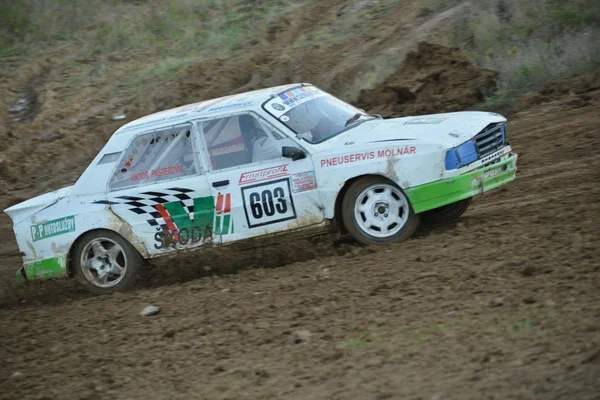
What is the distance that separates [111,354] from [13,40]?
53.0 ft

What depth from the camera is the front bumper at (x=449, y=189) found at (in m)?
6.93

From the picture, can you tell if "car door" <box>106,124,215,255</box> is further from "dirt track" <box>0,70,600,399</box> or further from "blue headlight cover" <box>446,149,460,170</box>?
"blue headlight cover" <box>446,149,460,170</box>

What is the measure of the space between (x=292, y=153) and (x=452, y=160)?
144 centimetres

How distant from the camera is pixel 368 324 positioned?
566 centimetres

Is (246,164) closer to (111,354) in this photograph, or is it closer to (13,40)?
(111,354)

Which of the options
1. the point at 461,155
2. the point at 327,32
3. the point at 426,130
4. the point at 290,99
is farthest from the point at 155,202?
the point at 327,32

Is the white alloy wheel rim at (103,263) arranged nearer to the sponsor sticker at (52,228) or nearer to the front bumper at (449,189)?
the sponsor sticker at (52,228)

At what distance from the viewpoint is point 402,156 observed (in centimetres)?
698

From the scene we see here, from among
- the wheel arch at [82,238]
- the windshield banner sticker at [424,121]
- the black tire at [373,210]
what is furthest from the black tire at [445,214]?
the wheel arch at [82,238]

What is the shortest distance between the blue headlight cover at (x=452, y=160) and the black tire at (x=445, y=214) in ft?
3.43

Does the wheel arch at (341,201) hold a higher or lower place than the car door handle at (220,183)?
lower

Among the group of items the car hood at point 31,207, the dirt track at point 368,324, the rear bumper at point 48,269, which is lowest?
the dirt track at point 368,324

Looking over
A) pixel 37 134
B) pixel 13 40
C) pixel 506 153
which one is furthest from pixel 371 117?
pixel 13 40

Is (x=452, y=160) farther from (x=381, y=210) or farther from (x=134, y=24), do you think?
(x=134, y=24)
